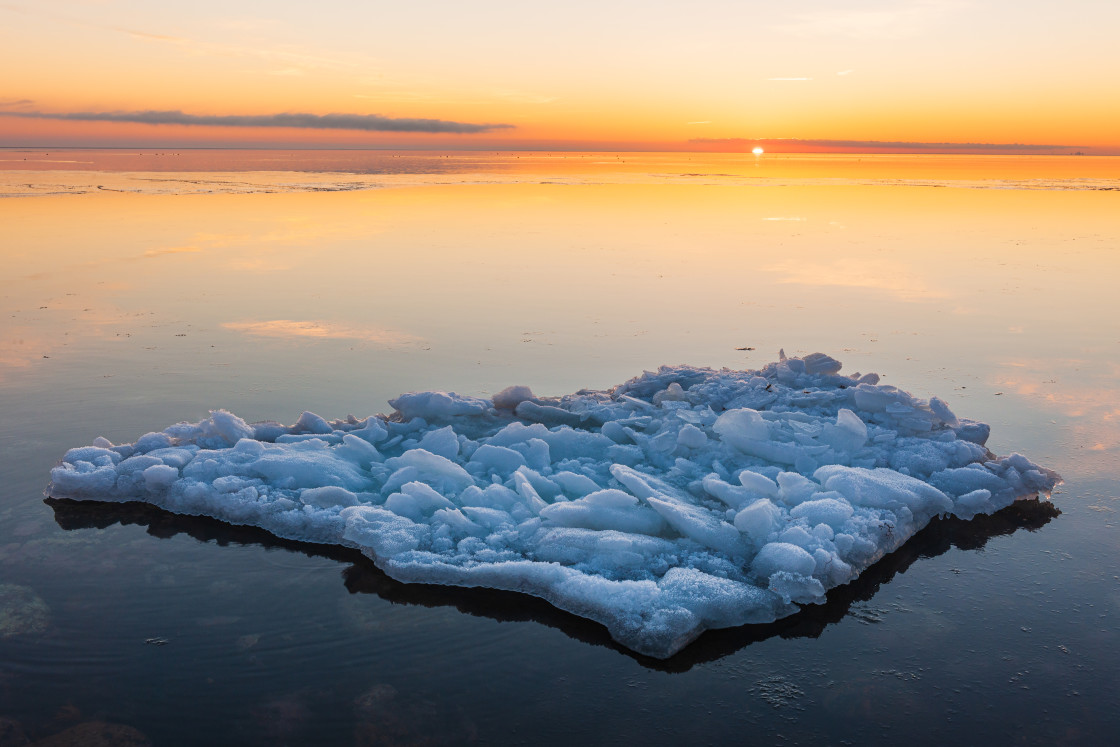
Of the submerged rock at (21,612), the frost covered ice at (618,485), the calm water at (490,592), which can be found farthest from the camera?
the frost covered ice at (618,485)

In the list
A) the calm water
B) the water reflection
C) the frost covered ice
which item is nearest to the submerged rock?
the calm water

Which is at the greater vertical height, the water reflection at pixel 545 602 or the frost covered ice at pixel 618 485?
the frost covered ice at pixel 618 485

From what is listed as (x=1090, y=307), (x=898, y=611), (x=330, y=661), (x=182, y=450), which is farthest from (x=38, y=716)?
(x=1090, y=307)

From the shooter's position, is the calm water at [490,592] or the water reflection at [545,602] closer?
the calm water at [490,592]

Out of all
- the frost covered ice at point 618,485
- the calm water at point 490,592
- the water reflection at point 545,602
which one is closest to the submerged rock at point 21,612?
the calm water at point 490,592

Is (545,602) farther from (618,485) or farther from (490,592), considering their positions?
(618,485)

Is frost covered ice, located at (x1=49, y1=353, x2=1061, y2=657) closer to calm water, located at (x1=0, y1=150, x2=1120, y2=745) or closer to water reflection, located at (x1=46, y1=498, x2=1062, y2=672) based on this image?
water reflection, located at (x1=46, y1=498, x2=1062, y2=672)

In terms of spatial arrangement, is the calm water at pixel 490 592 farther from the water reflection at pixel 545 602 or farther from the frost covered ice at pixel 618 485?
the frost covered ice at pixel 618 485

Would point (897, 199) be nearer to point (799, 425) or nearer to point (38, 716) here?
point (799, 425)
